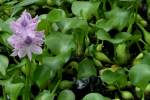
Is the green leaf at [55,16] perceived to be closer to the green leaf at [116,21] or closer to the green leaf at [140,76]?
the green leaf at [116,21]

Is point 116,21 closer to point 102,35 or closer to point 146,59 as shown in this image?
point 102,35

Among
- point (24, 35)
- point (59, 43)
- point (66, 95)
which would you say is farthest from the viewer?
point (59, 43)

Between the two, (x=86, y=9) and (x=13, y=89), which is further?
(x=86, y=9)

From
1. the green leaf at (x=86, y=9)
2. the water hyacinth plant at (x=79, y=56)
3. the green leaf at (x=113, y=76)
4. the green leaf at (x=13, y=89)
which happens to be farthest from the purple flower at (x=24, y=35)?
the green leaf at (x=86, y=9)

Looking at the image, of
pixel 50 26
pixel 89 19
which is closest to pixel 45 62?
pixel 50 26

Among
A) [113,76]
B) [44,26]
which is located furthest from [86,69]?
[44,26]

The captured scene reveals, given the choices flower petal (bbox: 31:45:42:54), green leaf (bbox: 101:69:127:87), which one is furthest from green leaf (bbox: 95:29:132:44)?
flower petal (bbox: 31:45:42:54)
